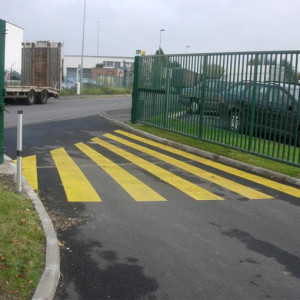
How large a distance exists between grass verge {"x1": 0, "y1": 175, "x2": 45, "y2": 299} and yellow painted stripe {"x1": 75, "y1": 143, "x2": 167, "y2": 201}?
1.82 m

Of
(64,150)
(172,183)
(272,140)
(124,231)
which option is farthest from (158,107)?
(124,231)

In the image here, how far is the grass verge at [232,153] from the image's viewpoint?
916 centimetres

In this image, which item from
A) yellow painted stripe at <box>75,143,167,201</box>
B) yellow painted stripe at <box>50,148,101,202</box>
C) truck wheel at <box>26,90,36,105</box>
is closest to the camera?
yellow painted stripe at <box>50,148,101,202</box>

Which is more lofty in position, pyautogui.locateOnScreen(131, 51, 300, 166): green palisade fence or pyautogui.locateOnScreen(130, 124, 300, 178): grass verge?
pyautogui.locateOnScreen(131, 51, 300, 166): green palisade fence

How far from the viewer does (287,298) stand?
3.88 metres

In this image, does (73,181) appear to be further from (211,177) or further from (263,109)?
(263,109)

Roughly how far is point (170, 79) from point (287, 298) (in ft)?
33.1

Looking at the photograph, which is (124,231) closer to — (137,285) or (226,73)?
(137,285)

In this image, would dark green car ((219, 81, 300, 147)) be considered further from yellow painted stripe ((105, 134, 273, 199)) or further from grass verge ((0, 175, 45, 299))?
grass verge ((0, 175, 45, 299))

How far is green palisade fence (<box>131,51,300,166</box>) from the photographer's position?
895cm

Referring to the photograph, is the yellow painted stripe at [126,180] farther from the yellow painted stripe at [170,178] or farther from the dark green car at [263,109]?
the dark green car at [263,109]

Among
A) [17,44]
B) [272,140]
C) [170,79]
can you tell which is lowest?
[272,140]

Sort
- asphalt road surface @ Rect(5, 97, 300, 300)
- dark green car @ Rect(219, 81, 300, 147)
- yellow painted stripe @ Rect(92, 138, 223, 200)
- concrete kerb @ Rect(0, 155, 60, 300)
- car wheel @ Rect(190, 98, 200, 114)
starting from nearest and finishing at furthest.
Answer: concrete kerb @ Rect(0, 155, 60, 300) < asphalt road surface @ Rect(5, 97, 300, 300) < yellow painted stripe @ Rect(92, 138, 223, 200) < dark green car @ Rect(219, 81, 300, 147) < car wheel @ Rect(190, 98, 200, 114)

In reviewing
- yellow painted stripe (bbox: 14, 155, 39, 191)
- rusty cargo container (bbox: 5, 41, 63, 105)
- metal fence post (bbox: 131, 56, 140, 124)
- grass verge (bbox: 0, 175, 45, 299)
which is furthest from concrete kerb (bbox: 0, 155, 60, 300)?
rusty cargo container (bbox: 5, 41, 63, 105)
